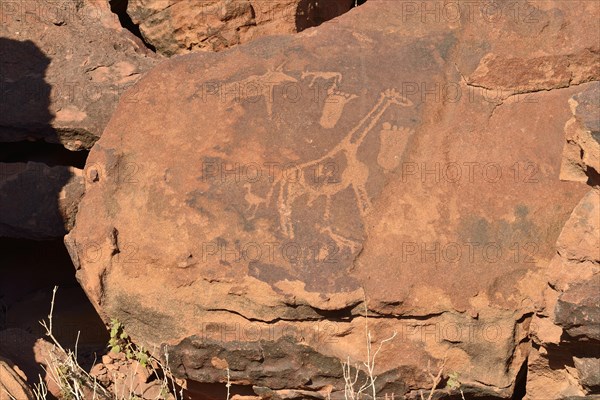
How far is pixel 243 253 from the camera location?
11.8ft

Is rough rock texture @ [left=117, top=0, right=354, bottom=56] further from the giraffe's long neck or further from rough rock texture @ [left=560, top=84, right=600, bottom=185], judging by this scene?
rough rock texture @ [left=560, top=84, right=600, bottom=185]

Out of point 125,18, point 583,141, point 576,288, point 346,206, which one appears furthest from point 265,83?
point 125,18

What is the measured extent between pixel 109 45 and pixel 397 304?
8.02 ft

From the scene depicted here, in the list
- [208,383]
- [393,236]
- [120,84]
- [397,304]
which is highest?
[120,84]

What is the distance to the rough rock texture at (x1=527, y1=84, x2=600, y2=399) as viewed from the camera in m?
3.20

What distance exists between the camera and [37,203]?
456cm

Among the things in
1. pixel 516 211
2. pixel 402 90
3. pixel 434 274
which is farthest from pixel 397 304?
pixel 402 90

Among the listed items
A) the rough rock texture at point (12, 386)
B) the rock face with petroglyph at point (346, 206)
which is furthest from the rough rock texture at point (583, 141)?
the rough rock texture at point (12, 386)

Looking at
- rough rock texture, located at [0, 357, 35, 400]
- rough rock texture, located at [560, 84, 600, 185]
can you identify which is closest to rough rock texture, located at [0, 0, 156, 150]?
rough rock texture, located at [0, 357, 35, 400]

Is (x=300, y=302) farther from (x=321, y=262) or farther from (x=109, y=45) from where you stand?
(x=109, y=45)

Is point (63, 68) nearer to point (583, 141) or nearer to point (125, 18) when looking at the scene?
point (125, 18)

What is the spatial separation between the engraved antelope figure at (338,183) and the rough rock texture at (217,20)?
4.77 feet

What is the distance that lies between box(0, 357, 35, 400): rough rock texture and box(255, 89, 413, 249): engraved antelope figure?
129 centimetres

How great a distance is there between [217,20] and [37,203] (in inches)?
56.0
